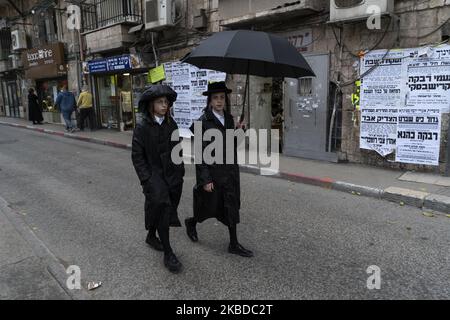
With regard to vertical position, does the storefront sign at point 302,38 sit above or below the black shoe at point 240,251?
above

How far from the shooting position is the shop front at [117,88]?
1412cm

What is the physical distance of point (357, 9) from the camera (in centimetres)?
740

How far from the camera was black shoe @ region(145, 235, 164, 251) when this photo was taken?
165 inches

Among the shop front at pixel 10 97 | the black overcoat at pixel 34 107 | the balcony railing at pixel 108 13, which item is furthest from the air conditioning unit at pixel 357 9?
the shop front at pixel 10 97

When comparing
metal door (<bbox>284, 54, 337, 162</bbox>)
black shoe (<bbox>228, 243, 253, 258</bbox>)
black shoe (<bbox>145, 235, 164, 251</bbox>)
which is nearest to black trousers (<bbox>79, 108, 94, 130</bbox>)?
metal door (<bbox>284, 54, 337, 162</bbox>)

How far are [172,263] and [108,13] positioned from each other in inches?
546

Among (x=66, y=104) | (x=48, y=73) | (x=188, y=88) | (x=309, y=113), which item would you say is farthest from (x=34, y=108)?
(x=309, y=113)

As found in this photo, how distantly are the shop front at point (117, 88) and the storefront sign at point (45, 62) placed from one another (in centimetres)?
229

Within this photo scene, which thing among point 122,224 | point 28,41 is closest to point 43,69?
point 28,41

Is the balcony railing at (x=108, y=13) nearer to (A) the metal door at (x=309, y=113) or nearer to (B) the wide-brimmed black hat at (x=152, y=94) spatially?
(A) the metal door at (x=309, y=113)

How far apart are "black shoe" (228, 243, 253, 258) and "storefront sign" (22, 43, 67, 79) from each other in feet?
54.0

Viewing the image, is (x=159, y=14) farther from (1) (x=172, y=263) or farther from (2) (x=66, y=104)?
(1) (x=172, y=263)

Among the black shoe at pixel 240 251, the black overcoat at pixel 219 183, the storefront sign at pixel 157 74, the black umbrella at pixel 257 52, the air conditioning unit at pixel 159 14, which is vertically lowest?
the black shoe at pixel 240 251

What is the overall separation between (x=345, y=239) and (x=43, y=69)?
60.7ft
